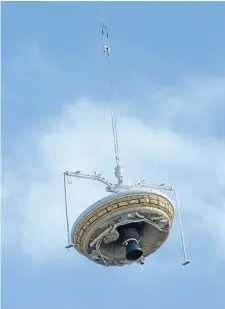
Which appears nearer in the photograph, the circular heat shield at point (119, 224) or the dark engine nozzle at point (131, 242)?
the circular heat shield at point (119, 224)

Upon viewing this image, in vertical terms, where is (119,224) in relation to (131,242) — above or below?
above

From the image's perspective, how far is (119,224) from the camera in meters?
43.3

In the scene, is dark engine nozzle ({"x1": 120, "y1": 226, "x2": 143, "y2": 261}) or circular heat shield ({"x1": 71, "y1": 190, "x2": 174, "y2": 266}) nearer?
circular heat shield ({"x1": 71, "y1": 190, "x2": 174, "y2": 266})

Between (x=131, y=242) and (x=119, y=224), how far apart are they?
1.27 metres

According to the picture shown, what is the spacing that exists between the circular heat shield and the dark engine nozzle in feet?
0.75

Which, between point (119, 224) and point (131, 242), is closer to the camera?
point (119, 224)

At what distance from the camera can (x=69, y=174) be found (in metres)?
45.3

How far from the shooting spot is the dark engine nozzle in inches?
1722

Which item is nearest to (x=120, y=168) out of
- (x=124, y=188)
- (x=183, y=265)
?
(x=124, y=188)

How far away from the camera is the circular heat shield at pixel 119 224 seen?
42781mm

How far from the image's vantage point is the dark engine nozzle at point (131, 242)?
43.8 metres

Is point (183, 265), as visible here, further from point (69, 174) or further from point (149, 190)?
point (69, 174)

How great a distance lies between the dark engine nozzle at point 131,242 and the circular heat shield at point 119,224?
0.75ft

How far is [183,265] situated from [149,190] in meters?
3.73
